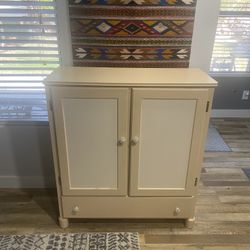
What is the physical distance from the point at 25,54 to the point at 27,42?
0.09 m

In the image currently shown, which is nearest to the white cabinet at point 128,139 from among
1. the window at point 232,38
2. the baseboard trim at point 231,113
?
the window at point 232,38

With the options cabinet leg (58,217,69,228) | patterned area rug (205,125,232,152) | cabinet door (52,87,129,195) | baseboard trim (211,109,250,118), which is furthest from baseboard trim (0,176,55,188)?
baseboard trim (211,109,250,118)

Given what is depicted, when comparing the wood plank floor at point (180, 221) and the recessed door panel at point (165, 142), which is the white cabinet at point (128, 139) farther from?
the wood plank floor at point (180, 221)

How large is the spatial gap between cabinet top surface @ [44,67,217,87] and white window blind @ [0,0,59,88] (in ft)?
0.81

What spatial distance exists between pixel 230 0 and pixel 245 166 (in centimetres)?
216

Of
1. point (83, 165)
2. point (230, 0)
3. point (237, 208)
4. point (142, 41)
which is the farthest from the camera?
point (230, 0)

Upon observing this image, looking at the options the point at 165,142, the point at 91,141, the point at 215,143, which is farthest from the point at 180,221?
the point at 215,143

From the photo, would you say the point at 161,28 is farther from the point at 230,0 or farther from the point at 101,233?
the point at 230,0

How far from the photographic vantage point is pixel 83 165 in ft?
4.99

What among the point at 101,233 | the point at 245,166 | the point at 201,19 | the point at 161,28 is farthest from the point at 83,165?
the point at 245,166

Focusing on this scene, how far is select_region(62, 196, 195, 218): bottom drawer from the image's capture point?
162 cm

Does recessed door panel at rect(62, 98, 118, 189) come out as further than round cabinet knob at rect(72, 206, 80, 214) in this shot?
No

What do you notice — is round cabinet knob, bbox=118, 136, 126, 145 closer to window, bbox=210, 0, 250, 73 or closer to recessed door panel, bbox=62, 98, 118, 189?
recessed door panel, bbox=62, 98, 118, 189

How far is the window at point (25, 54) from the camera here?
161 centimetres
